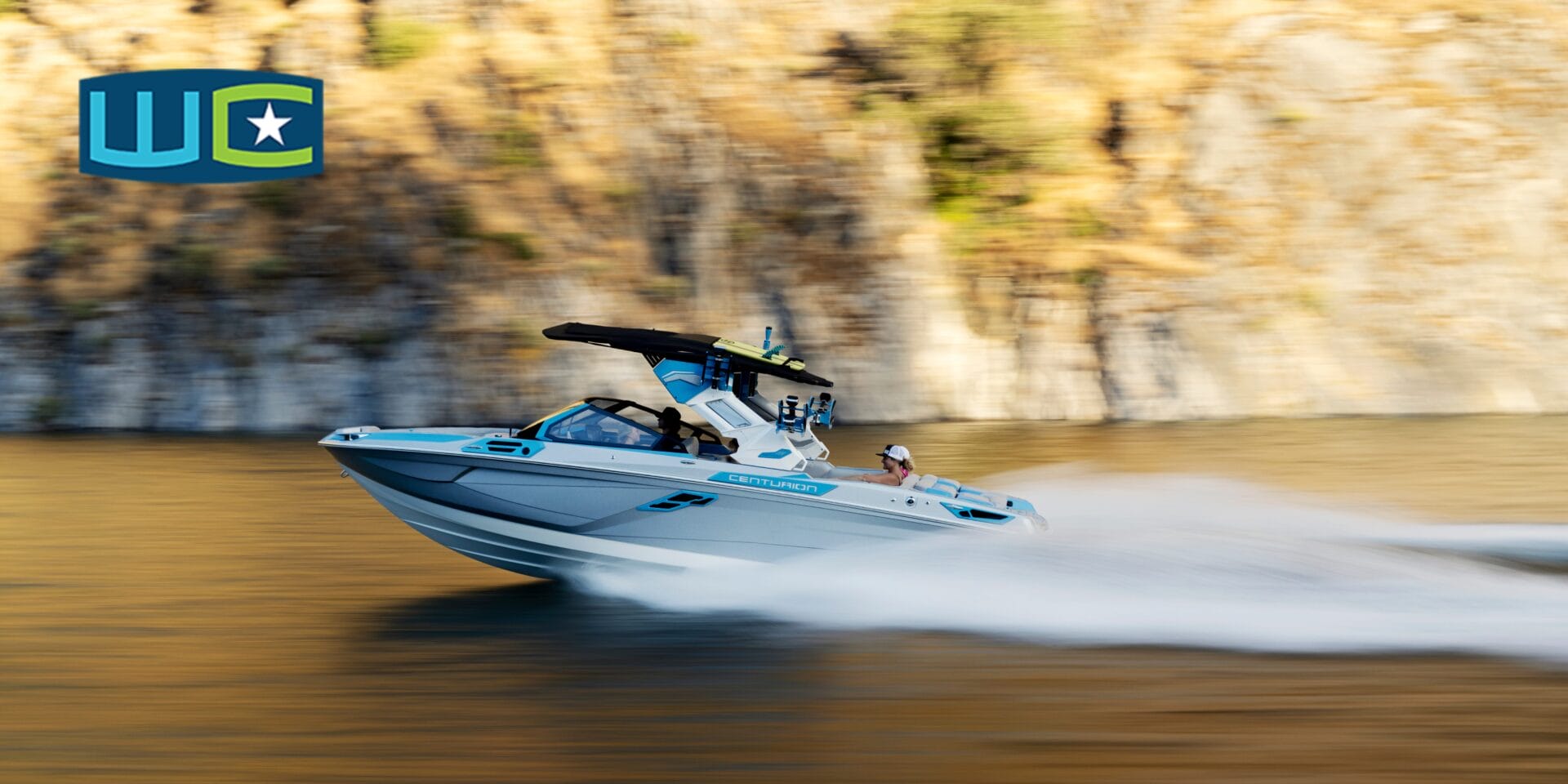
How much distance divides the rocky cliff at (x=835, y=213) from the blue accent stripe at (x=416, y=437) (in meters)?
17.4

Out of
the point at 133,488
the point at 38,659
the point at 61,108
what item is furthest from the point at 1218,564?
the point at 61,108

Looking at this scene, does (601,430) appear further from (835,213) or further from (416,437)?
(835,213)

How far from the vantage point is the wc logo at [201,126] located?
33281 mm

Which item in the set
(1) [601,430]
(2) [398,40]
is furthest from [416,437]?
(2) [398,40]

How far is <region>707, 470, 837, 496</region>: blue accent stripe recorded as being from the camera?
37.8 ft

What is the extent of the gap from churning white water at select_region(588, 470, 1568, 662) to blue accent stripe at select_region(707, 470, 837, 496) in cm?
55

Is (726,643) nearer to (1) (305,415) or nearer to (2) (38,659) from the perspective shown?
(2) (38,659)

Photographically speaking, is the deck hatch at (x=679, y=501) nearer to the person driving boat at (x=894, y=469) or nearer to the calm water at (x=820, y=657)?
the calm water at (x=820, y=657)

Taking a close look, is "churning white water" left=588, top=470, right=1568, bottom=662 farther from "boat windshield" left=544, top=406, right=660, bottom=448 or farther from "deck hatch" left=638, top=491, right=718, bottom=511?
"boat windshield" left=544, top=406, right=660, bottom=448

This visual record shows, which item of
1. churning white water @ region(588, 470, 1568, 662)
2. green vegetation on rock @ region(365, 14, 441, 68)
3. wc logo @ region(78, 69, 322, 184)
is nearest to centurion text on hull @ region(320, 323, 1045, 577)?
churning white water @ region(588, 470, 1568, 662)

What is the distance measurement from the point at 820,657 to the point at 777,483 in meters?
1.72

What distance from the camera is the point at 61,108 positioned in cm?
3434

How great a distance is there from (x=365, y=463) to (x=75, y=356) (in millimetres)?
21353

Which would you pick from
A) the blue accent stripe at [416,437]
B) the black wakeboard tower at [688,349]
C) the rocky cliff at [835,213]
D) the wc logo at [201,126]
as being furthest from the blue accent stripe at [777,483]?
the wc logo at [201,126]
